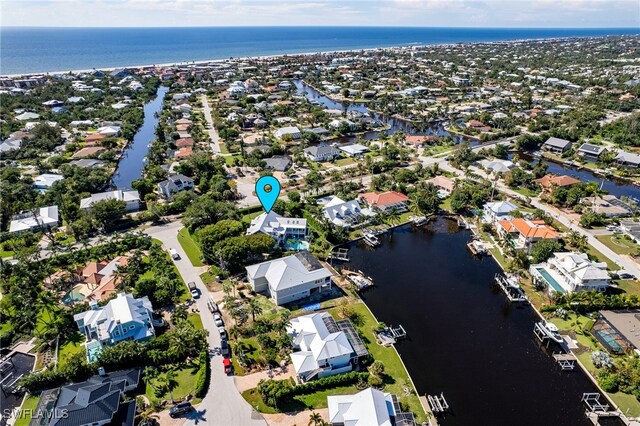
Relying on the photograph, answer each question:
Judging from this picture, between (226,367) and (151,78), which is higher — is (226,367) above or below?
below

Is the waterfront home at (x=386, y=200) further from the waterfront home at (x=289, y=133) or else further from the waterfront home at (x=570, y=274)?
the waterfront home at (x=289, y=133)

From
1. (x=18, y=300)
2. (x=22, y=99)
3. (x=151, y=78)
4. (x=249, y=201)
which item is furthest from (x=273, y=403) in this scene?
(x=151, y=78)

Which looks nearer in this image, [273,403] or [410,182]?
[273,403]

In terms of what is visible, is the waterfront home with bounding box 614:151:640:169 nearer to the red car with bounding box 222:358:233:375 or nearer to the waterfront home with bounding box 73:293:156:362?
the red car with bounding box 222:358:233:375

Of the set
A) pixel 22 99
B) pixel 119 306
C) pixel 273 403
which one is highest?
pixel 22 99

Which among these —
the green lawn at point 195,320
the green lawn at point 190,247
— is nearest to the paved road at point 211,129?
the green lawn at point 190,247

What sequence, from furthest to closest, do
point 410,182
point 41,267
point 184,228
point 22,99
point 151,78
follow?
point 151,78 < point 22,99 < point 410,182 < point 184,228 < point 41,267

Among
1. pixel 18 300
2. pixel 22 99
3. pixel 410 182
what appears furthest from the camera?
pixel 22 99

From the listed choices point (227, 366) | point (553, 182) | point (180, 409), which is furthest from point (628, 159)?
point (180, 409)

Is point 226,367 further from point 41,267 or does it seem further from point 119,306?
point 41,267
